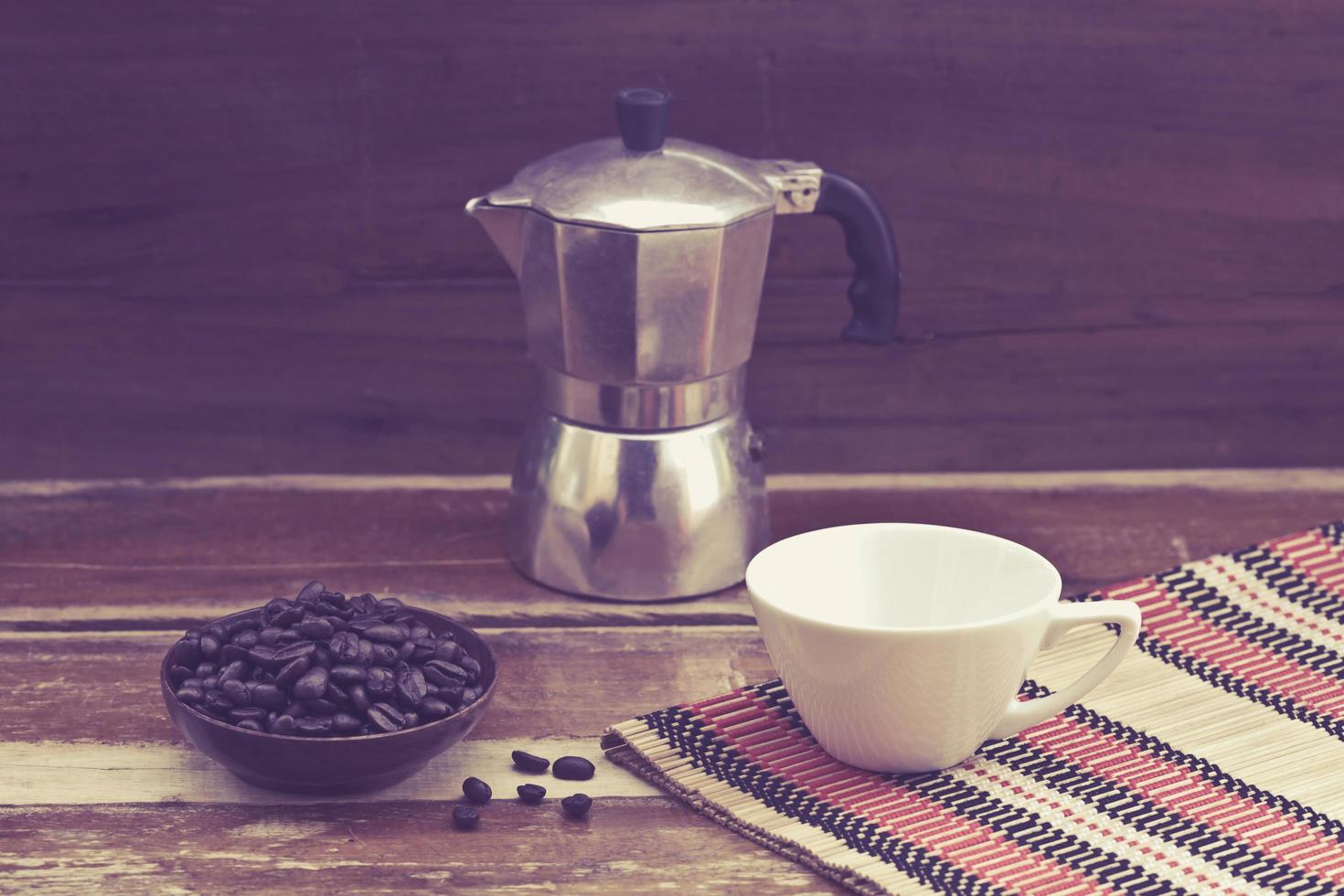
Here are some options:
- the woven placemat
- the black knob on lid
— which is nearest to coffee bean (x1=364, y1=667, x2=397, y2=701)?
the woven placemat

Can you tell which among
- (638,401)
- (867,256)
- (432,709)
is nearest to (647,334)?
(638,401)

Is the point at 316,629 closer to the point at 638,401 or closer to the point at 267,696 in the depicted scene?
the point at 267,696

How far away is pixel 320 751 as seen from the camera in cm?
70

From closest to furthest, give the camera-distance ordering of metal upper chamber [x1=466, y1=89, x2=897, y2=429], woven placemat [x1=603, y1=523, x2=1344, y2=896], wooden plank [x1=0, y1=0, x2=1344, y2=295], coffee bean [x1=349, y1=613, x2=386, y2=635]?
woven placemat [x1=603, y1=523, x2=1344, y2=896], coffee bean [x1=349, y1=613, x2=386, y2=635], metal upper chamber [x1=466, y1=89, x2=897, y2=429], wooden plank [x1=0, y1=0, x2=1344, y2=295]

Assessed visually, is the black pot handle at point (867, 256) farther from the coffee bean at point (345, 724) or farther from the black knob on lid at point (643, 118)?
the coffee bean at point (345, 724)

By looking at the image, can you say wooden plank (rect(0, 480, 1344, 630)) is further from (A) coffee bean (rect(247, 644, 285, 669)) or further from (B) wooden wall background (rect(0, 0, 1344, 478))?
(A) coffee bean (rect(247, 644, 285, 669))

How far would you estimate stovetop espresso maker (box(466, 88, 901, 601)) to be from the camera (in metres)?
0.89

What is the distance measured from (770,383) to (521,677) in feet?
1.20

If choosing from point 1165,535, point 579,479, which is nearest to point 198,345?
point 579,479

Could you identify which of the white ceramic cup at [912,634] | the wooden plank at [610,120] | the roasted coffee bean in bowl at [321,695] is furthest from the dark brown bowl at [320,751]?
the wooden plank at [610,120]

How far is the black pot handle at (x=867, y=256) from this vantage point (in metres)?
0.97

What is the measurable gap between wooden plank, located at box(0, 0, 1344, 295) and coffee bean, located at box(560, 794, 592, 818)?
0.49m

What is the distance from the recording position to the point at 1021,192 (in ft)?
3.68

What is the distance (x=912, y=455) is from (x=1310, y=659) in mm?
383
